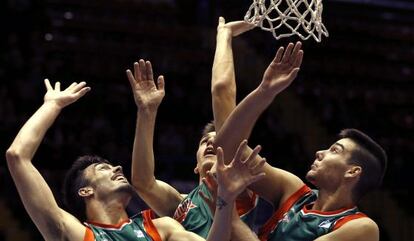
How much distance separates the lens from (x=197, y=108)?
35.3ft

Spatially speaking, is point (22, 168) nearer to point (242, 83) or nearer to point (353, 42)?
point (242, 83)

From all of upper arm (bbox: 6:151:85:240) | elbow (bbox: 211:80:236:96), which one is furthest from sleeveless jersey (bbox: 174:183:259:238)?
upper arm (bbox: 6:151:85:240)

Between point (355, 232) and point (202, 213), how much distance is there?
36.5 inches

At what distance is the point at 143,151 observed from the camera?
5.34 m

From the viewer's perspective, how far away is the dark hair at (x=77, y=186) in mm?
5102

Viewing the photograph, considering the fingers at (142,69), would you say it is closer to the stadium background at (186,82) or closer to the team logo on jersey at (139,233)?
the team logo on jersey at (139,233)

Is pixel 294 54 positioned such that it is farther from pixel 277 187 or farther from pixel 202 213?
pixel 202 213

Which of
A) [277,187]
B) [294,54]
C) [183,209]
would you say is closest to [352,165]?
[277,187]

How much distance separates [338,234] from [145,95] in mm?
1523

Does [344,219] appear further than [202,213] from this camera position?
No

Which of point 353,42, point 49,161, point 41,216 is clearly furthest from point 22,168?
point 353,42

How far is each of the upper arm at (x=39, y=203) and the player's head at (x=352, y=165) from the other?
1.36 metres

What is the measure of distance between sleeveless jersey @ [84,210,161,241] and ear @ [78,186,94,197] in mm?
177

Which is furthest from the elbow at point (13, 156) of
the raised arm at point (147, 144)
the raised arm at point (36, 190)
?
the raised arm at point (147, 144)
